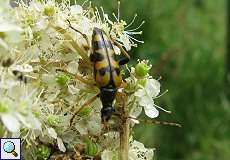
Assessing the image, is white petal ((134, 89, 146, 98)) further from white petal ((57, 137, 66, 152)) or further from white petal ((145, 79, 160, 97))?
white petal ((57, 137, 66, 152))

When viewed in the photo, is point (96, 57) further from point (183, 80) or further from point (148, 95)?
point (183, 80)

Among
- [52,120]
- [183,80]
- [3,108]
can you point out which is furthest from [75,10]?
[183,80]

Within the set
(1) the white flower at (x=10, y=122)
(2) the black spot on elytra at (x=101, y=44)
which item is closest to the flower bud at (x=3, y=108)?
(1) the white flower at (x=10, y=122)

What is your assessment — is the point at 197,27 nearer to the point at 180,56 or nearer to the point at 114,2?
the point at 180,56

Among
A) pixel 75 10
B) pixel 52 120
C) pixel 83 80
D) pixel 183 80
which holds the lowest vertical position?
pixel 52 120

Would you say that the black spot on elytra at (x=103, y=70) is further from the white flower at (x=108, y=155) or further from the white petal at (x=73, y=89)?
the white flower at (x=108, y=155)

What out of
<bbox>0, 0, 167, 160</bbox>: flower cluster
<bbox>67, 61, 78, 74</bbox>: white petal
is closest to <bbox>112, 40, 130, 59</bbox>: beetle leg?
<bbox>0, 0, 167, 160</bbox>: flower cluster
